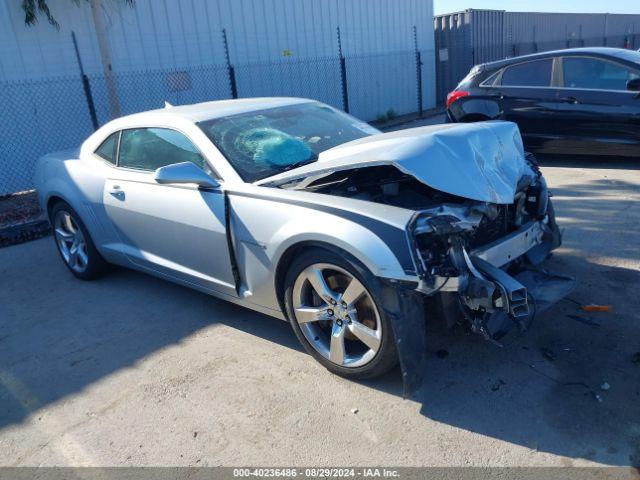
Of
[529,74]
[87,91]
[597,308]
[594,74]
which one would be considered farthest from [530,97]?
[87,91]

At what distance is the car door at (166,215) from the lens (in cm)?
361

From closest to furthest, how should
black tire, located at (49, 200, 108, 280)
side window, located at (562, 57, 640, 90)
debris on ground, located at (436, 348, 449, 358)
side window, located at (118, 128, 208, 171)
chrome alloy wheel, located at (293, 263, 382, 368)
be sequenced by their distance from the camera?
chrome alloy wheel, located at (293, 263, 382, 368), debris on ground, located at (436, 348, 449, 358), side window, located at (118, 128, 208, 171), black tire, located at (49, 200, 108, 280), side window, located at (562, 57, 640, 90)

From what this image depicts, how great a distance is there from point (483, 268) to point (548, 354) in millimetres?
811

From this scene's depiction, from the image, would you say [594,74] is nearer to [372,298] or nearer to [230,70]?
[372,298]

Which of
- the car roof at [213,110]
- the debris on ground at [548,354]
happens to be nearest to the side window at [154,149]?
the car roof at [213,110]

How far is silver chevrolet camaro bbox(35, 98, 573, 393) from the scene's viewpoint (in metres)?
2.76

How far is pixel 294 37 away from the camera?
13508 mm

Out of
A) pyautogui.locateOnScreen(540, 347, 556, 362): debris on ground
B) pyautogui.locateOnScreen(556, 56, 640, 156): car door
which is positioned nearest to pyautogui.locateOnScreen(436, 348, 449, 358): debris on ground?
pyautogui.locateOnScreen(540, 347, 556, 362): debris on ground

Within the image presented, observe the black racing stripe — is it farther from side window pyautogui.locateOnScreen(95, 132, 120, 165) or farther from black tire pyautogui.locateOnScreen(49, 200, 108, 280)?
black tire pyautogui.locateOnScreen(49, 200, 108, 280)

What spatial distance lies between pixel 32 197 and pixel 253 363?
7386mm

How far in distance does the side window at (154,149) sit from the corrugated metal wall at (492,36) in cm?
1453

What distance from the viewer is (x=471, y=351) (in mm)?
3314

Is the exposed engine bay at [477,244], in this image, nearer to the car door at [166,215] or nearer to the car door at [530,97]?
the car door at [166,215]

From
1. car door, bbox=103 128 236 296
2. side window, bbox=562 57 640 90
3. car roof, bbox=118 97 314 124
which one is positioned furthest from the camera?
side window, bbox=562 57 640 90
